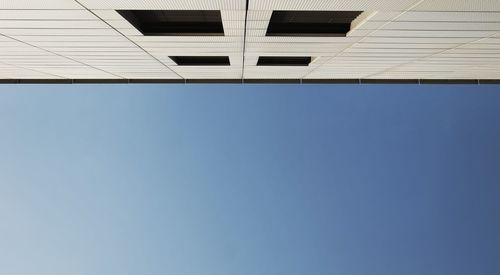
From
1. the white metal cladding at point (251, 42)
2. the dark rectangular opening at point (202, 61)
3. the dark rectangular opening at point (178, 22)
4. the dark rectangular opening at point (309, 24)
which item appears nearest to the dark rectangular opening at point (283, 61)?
the white metal cladding at point (251, 42)

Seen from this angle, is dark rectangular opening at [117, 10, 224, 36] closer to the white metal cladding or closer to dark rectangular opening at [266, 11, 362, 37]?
the white metal cladding

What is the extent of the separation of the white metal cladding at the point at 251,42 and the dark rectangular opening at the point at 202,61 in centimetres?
21

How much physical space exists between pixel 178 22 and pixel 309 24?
2054mm

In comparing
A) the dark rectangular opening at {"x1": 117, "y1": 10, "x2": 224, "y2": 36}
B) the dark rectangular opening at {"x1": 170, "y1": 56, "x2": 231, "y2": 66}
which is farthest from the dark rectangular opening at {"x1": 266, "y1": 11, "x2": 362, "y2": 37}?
the dark rectangular opening at {"x1": 170, "y1": 56, "x2": 231, "y2": 66}

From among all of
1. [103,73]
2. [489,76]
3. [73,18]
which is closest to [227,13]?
[73,18]

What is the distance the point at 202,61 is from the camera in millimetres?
8797

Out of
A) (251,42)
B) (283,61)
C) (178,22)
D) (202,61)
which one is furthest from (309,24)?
(202,61)

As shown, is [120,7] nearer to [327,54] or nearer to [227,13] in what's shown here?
[227,13]

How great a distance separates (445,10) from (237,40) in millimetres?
3062

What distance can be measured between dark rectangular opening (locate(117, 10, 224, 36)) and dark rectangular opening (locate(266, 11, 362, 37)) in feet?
2.90

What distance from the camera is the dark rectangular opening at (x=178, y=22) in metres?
5.93

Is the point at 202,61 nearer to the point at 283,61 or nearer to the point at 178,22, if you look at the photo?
the point at 283,61

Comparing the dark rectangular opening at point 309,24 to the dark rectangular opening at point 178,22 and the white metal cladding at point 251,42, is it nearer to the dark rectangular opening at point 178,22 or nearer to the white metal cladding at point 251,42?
the white metal cladding at point 251,42

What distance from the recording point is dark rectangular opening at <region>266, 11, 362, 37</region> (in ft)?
19.8
